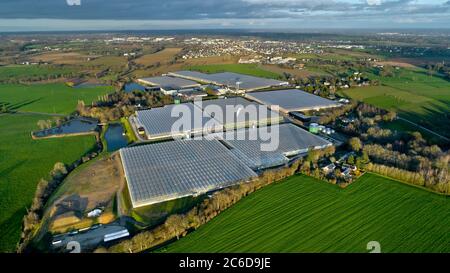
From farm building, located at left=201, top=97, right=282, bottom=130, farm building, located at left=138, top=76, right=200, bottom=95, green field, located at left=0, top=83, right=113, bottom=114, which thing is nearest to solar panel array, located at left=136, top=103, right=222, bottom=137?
farm building, located at left=201, top=97, right=282, bottom=130

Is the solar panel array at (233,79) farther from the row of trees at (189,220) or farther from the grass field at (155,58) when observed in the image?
the row of trees at (189,220)

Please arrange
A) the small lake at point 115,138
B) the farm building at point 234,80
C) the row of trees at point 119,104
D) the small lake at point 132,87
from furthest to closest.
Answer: the small lake at point 132,87 < the farm building at point 234,80 < the row of trees at point 119,104 < the small lake at point 115,138

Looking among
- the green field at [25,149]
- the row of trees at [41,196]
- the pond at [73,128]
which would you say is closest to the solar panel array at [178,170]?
the row of trees at [41,196]

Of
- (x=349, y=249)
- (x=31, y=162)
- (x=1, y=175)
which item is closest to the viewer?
(x=349, y=249)

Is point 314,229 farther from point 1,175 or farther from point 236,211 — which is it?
point 1,175

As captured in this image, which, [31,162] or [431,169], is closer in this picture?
[431,169]
